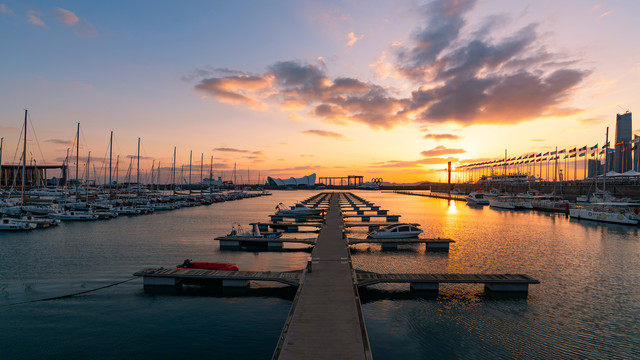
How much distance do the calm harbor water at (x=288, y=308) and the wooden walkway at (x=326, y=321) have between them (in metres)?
2.02

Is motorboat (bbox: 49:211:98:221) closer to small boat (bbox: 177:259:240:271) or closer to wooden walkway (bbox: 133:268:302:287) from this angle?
wooden walkway (bbox: 133:268:302:287)

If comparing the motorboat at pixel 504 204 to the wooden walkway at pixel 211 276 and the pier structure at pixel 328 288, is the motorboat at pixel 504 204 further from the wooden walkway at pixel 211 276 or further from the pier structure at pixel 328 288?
the wooden walkway at pixel 211 276

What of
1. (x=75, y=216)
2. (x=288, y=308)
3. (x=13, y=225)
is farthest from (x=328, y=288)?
(x=75, y=216)

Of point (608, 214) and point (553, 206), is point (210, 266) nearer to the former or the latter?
point (608, 214)

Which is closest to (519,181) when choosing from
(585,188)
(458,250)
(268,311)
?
(585,188)

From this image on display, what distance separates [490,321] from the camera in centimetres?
1920

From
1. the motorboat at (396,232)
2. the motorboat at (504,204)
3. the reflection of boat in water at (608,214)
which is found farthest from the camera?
the motorboat at (504,204)

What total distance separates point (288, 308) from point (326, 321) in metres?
6.25

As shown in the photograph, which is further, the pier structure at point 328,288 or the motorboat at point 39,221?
the motorboat at point 39,221

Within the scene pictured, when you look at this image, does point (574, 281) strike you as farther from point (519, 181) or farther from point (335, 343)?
point (519, 181)

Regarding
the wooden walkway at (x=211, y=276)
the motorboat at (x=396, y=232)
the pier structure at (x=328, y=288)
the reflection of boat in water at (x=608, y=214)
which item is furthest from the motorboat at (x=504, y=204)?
the wooden walkway at (x=211, y=276)

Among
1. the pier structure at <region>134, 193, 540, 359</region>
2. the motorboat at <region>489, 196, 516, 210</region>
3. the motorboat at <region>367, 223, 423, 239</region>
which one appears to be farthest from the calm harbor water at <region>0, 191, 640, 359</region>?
the motorboat at <region>489, 196, 516, 210</region>

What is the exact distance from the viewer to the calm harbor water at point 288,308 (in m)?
16.6

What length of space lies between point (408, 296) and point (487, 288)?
561cm
